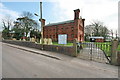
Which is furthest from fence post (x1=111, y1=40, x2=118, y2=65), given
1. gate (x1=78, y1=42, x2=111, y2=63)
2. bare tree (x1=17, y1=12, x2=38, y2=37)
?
bare tree (x1=17, y1=12, x2=38, y2=37)

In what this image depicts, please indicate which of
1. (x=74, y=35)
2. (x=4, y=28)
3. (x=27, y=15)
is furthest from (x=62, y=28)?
(x=4, y=28)

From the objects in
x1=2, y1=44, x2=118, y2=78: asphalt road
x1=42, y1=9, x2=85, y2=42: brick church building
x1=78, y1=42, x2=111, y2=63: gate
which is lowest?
x1=2, y1=44, x2=118, y2=78: asphalt road

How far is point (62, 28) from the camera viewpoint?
123 ft

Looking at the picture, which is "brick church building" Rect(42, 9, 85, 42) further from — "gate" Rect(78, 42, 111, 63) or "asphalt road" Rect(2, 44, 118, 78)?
"asphalt road" Rect(2, 44, 118, 78)

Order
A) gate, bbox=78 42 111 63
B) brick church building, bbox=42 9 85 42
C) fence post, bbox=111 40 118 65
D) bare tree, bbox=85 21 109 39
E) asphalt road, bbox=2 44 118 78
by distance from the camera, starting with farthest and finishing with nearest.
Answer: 1. bare tree, bbox=85 21 109 39
2. brick church building, bbox=42 9 85 42
3. gate, bbox=78 42 111 63
4. fence post, bbox=111 40 118 65
5. asphalt road, bbox=2 44 118 78

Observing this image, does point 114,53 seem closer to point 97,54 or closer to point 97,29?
point 97,54

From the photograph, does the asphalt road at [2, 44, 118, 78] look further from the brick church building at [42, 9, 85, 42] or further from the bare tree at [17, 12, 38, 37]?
the bare tree at [17, 12, 38, 37]

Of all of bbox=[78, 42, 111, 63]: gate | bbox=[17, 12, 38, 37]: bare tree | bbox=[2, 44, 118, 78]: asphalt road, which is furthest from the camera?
bbox=[17, 12, 38, 37]: bare tree

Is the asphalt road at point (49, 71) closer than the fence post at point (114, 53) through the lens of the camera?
Yes

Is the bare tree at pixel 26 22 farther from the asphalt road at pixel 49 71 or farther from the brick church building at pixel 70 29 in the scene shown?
the asphalt road at pixel 49 71

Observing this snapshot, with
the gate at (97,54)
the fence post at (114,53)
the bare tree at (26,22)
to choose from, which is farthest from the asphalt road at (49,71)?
the bare tree at (26,22)

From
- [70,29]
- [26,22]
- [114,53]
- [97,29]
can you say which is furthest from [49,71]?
[97,29]

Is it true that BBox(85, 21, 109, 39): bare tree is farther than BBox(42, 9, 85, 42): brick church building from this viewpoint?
Yes

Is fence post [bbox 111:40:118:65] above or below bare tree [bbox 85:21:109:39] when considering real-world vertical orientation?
below
